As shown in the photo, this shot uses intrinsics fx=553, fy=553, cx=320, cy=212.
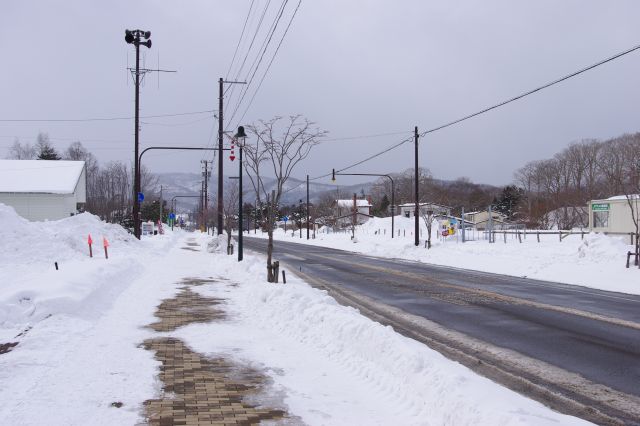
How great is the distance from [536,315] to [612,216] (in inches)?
1289

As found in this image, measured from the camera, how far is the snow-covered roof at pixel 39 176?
4319 cm

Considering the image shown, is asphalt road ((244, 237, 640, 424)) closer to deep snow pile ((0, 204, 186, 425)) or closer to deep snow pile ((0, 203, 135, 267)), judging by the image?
deep snow pile ((0, 204, 186, 425))

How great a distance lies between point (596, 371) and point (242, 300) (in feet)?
25.1

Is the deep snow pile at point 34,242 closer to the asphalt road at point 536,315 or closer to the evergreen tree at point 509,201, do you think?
the asphalt road at point 536,315

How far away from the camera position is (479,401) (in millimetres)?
4730

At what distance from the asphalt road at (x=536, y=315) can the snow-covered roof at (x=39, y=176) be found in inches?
1230

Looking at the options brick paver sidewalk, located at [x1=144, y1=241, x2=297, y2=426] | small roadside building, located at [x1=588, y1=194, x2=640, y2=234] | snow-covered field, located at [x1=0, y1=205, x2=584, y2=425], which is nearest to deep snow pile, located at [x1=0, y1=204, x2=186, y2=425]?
snow-covered field, located at [x1=0, y1=205, x2=584, y2=425]

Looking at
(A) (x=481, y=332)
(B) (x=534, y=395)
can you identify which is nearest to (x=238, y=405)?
(B) (x=534, y=395)

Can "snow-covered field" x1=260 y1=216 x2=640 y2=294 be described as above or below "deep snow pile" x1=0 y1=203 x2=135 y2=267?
below

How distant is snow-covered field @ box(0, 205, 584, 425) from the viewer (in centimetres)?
504

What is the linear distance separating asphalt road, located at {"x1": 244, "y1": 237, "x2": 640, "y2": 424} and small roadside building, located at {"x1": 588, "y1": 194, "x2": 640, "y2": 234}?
2196 centimetres

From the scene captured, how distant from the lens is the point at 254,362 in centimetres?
→ 717

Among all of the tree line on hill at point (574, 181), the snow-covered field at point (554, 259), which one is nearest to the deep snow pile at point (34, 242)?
the snow-covered field at point (554, 259)

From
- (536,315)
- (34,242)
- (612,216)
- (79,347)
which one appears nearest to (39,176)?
(34,242)
